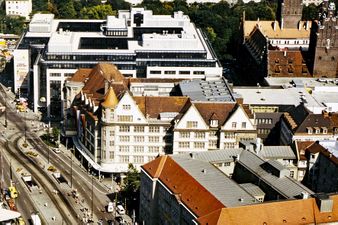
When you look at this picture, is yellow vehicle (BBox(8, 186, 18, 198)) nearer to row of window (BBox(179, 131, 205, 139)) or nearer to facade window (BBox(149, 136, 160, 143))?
facade window (BBox(149, 136, 160, 143))

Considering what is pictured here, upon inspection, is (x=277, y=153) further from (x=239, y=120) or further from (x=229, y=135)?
(x=229, y=135)

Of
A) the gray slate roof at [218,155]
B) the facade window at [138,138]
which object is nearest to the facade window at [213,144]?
the gray slate roof at [218,155]

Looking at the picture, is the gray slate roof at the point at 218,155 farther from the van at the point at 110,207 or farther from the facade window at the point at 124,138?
the facade window at the point at 124,138

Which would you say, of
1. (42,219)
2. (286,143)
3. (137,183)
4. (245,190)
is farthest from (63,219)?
(286,143)

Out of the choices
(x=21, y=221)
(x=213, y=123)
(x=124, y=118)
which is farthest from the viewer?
(x=124, y=118)

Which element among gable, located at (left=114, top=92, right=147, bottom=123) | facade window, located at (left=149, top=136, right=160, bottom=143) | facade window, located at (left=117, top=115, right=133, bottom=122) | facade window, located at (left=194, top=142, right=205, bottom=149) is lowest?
facade window, located at (left=194, top=142, right=205, bottom=149)

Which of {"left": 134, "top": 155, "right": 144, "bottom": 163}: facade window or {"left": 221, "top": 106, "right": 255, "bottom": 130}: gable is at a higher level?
{"left": 221, "top": 106, "right": 255, "bottom": 130}: gable

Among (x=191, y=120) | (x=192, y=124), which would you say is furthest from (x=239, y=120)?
(x=191, y=120)

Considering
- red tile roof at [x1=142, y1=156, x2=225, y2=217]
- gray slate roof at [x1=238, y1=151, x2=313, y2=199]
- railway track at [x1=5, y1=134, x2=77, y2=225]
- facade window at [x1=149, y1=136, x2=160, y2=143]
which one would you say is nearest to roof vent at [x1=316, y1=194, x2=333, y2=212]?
gray slate roof at [x1=238, y1=151, x2=313, y2=199]
